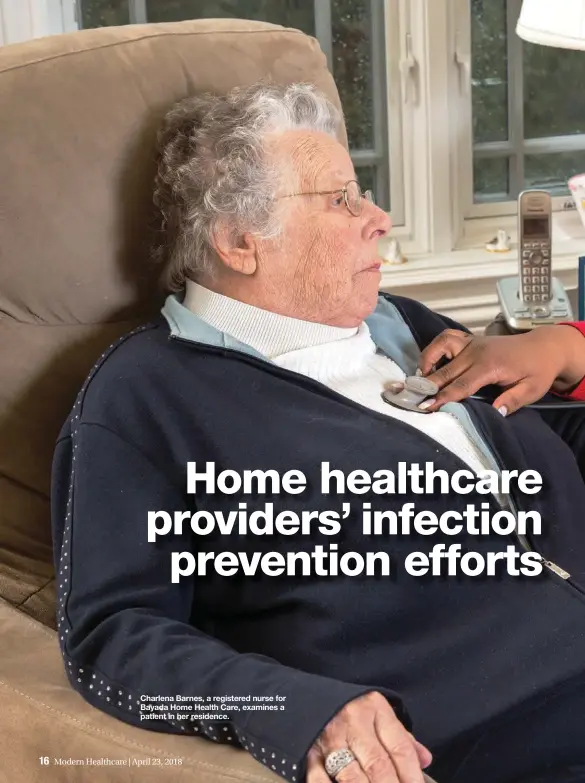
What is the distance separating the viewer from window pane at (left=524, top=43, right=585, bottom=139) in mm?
2240

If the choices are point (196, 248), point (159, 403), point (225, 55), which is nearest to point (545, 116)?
point (225, 55)

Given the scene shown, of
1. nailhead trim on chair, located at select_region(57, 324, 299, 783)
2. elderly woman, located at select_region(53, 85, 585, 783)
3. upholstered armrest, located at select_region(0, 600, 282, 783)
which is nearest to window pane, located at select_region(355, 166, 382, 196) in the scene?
elderly woman, located at select_region(53, 85, 585, 783)

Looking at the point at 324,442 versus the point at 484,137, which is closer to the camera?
the point at 324,442

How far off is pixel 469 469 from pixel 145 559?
391 mm

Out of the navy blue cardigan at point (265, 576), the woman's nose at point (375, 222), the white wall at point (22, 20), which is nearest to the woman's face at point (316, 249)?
the woman's nose at point (375, 222)

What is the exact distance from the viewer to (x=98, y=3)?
1997 mm

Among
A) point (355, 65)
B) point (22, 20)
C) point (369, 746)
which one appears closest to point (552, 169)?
point (355, 65)

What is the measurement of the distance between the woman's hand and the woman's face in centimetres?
15

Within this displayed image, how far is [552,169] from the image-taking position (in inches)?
92.4

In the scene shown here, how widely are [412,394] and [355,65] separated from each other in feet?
3.65

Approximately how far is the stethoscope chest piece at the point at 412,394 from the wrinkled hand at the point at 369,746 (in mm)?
447

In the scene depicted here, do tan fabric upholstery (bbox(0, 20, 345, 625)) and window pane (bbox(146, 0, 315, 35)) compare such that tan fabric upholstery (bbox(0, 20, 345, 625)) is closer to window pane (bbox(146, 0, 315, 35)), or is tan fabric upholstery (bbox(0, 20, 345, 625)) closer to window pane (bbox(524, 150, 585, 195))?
window pane (bbox(146, 0, 315, 35))

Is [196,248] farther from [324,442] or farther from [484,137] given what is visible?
[484,137]

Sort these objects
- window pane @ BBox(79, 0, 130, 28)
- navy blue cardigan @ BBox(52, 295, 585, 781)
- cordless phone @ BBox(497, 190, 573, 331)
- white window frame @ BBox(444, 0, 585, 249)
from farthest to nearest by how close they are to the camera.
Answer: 1. white window frame @ BBox(444, 0, 585, 249)
2. window pane @ BBox(79, 0, 130, 28)
3. cordless phone @ BBox(497, 190, 573, 331)
4. navy blue cardigan @ BBox(52, 295, 585, 781)
